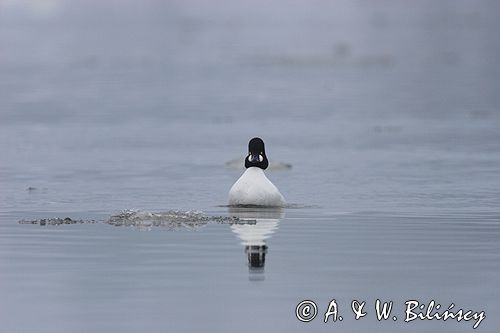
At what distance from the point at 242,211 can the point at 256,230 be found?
1596 mm

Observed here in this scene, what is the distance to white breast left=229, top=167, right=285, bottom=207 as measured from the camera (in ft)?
56.0

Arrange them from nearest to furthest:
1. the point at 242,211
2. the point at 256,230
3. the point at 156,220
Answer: the point at 256,230
the point at 156,220
the point at 242,211

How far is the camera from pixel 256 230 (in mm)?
15305

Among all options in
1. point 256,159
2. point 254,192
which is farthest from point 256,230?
point 256,159

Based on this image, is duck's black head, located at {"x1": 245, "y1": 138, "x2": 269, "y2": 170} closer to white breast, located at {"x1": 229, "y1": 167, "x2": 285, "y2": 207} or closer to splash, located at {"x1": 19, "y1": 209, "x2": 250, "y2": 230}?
white breast, located at {"x1": 229, "y1": 167, "x2": 285, "y2": 207}

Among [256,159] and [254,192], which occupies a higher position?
[256,159]

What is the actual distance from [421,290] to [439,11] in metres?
133

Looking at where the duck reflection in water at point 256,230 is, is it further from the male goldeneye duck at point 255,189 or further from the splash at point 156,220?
the splash at point 156,220

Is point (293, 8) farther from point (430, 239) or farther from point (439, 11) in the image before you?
point (430, 239)

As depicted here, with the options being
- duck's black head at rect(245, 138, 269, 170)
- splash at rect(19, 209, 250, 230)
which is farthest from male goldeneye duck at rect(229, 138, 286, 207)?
splash at rect(19, 209, 250, 230)

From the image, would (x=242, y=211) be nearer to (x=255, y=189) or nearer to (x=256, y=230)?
(x=255, y=189)

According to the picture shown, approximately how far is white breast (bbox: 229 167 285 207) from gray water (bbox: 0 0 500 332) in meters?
0.17

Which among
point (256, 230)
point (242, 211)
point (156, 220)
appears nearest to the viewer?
Result: point (256, 230)

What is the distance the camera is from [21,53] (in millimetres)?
67750
